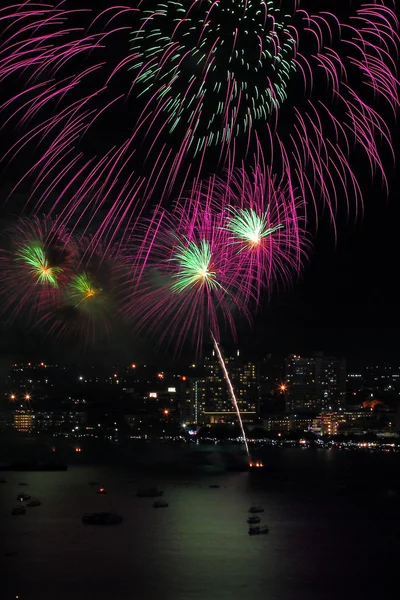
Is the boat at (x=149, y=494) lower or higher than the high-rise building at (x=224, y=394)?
lower

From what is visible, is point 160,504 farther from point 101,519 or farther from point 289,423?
point 289,423

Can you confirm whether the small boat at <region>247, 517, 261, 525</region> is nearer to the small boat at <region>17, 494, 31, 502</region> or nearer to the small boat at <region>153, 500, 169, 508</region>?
the small boat at <region>153, 500, 169, 508</region>

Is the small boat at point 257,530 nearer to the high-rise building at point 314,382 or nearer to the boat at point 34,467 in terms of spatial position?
the boat at point 34,467

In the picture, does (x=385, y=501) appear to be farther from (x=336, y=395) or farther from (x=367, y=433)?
(x=336, y=395)

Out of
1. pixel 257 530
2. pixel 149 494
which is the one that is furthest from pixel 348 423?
pixel 257 530

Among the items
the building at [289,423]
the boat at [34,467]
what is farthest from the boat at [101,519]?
the building at [289,423]
